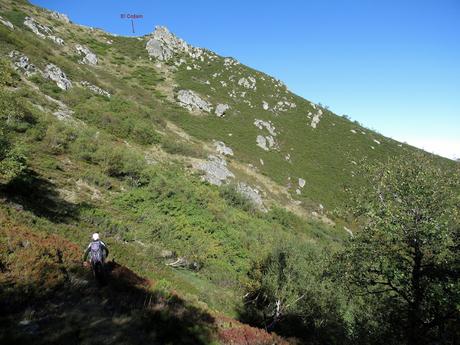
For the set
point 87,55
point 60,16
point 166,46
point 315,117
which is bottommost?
point 87,55

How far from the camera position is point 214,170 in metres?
34.9

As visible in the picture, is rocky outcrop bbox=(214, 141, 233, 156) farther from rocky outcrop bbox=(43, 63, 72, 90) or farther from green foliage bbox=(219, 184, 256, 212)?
rocky outcrop bbox=(43, 63, 72, 90)

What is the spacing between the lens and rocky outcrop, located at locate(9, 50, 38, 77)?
31.9 m

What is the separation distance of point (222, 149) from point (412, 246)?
118 feet

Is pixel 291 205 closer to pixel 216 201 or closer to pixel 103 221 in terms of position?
pixel 216 201

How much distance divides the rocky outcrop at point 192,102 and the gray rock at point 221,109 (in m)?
1.51

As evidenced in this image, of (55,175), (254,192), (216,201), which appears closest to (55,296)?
(55,175)

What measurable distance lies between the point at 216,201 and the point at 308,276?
511 inches

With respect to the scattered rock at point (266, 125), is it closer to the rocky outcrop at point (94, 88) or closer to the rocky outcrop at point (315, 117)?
the rocky outcrop at point (315, 117)

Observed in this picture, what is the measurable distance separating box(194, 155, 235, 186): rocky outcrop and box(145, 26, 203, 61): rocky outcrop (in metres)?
44.0

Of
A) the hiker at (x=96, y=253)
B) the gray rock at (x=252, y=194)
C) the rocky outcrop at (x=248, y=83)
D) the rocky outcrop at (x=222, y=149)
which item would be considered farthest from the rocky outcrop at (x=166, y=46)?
the hiker at (x=96, y=253)

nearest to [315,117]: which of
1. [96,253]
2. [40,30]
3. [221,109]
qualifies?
[221,109]

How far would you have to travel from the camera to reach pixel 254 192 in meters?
35.9

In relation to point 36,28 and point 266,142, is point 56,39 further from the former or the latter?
point 266,142
